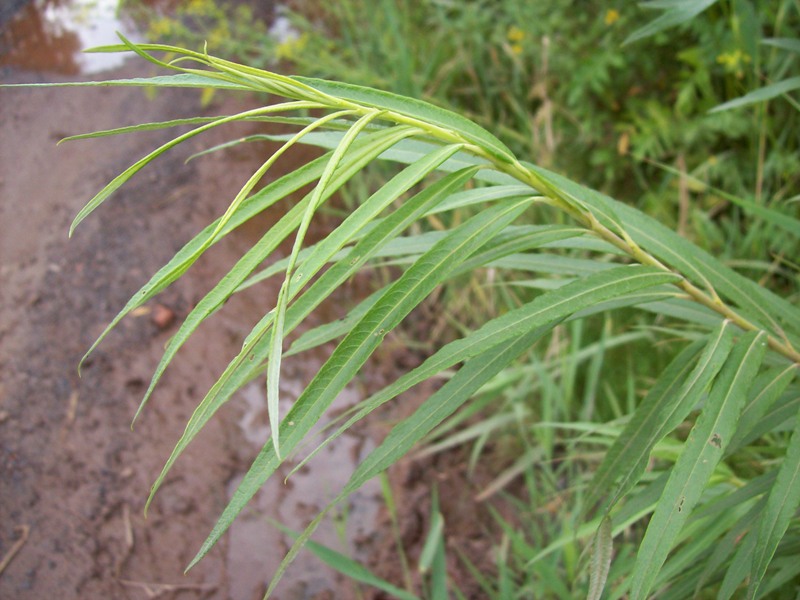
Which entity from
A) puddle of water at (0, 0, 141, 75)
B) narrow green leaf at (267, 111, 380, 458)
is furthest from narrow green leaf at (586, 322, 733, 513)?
puddle of water at (0, 0, 141, 75)

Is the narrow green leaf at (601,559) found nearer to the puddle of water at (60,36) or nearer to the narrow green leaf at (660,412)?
the narrow green leaf at (660,412)

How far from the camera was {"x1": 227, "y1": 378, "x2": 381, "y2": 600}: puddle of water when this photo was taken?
1.90m

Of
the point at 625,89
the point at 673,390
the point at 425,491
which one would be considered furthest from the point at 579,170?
the point at 673,390

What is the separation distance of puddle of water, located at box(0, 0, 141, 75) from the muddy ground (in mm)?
119

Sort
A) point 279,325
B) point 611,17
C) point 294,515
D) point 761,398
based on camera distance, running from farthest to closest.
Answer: point 611,17 → point 294,515 → point 761,398 → point 279,325

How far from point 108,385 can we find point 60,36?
140cm

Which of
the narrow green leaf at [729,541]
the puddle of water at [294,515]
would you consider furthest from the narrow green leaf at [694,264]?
the puddle of water at [294,515]

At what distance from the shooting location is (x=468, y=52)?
2707 mm

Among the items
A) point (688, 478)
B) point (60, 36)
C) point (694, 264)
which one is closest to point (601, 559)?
point (688, 478)

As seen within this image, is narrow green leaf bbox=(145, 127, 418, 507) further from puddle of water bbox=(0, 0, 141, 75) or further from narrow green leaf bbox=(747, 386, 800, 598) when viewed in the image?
puddle of water bbox=(0, 0, 141, 75)

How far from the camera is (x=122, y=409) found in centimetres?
205

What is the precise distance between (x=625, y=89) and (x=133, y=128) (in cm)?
209

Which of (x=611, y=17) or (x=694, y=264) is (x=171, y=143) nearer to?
(x=694, y=264)

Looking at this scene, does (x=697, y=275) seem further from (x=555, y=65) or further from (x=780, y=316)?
(x=555, y=65)
